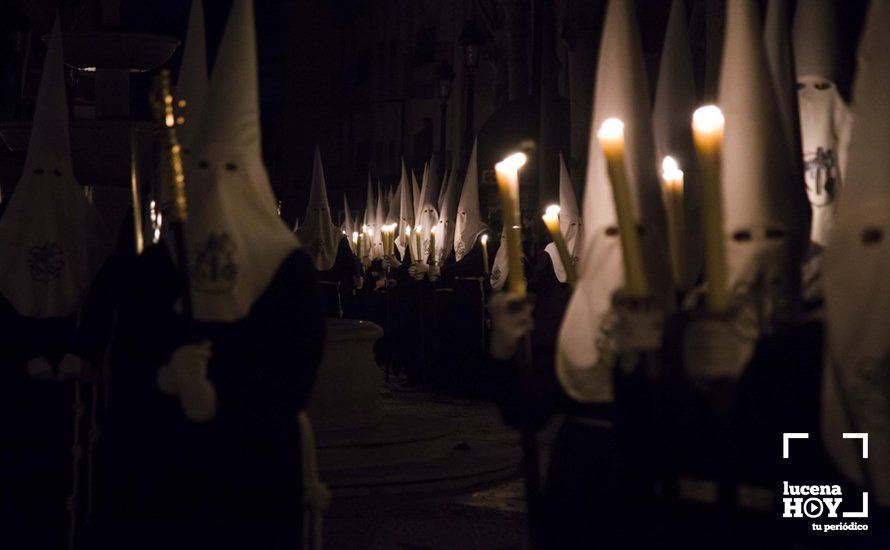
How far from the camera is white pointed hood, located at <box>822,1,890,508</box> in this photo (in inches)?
145

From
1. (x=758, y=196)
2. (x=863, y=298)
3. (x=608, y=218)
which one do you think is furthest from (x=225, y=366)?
(x=863, y=298)

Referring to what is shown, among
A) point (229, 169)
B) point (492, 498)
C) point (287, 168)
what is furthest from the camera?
point (287, 168)

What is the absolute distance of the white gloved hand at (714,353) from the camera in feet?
11.7

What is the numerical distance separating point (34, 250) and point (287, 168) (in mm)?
50150

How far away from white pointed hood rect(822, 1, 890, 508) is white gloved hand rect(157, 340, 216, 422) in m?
2.17

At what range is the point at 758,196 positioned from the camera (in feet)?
13.6

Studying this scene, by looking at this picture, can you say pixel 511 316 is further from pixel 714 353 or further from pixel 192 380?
pixel 192 380

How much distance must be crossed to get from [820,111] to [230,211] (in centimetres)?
238

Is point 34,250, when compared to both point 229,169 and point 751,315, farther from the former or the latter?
point 751,315

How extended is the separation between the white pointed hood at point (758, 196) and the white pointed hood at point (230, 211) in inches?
71.1

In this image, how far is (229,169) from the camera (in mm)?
5051

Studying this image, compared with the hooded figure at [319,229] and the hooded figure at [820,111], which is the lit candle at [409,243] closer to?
the hooded figure at [319,229]

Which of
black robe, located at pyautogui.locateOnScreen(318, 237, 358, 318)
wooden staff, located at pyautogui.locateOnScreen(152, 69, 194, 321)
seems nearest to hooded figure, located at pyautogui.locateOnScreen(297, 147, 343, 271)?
black robe, located at pyautogui.locateOnScreen(318, 237, 358, 318)

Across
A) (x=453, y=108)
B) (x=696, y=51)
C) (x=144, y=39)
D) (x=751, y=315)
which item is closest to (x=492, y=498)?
(x=144, y=39)
